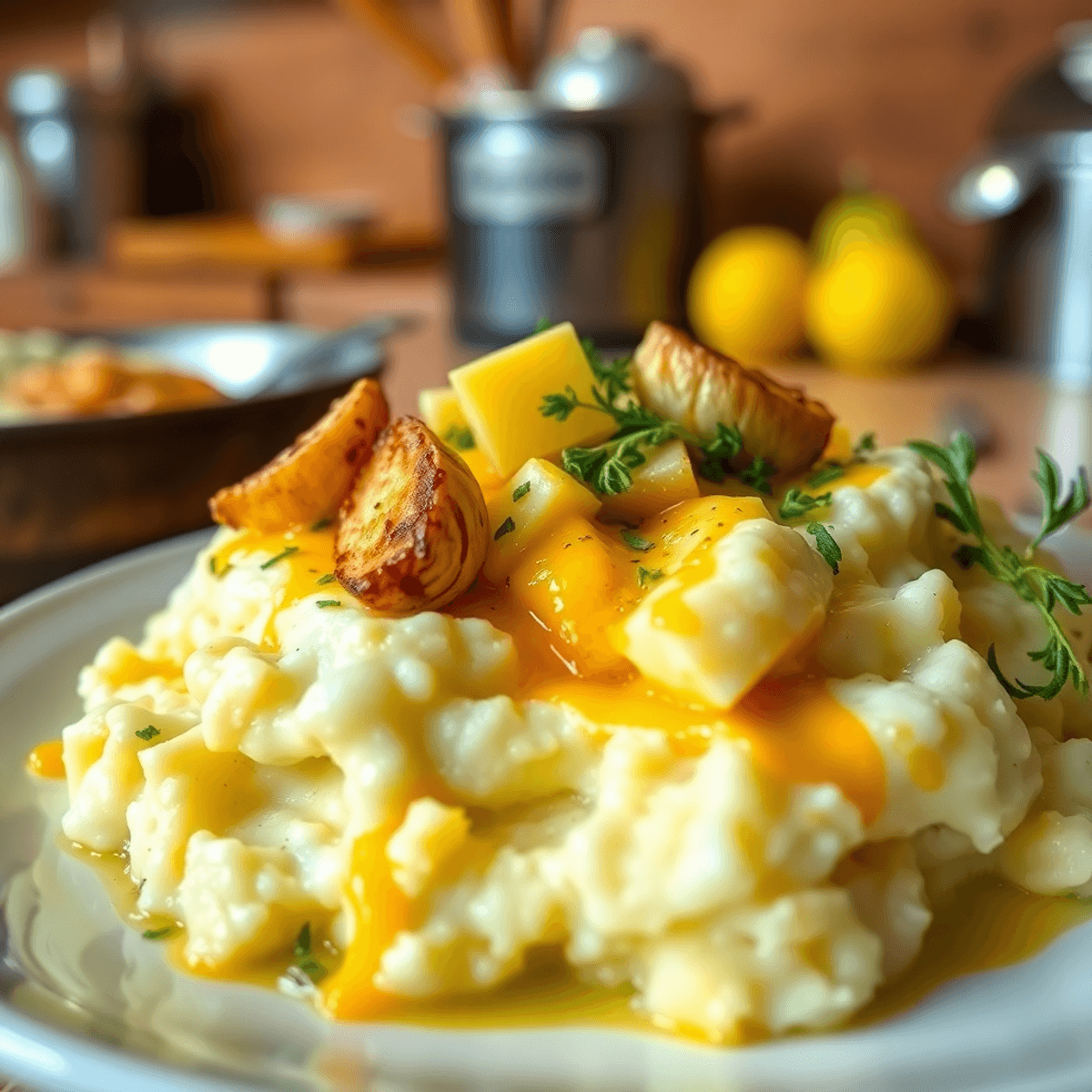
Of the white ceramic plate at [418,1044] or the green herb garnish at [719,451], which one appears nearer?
the white ceramic plate at [418,1044]

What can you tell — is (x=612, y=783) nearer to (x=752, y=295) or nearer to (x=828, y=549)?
(x=828, y=549)

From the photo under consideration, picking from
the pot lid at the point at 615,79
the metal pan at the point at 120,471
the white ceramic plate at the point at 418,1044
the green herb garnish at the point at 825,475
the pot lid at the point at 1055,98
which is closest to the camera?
the white ceramic plate at the point at 418,1044

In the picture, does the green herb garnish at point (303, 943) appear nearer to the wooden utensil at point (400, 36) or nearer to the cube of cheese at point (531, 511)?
the cube of cheese at point (531, 511)

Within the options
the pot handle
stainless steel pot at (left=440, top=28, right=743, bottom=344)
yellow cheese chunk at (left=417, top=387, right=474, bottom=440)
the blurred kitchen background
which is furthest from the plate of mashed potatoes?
stainless steel pot at (left=440, top=28, right=743, bottom=344)

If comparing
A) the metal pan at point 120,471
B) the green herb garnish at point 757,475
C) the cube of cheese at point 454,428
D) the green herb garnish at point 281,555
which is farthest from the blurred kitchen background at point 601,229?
the green herb garnish at point 757,475

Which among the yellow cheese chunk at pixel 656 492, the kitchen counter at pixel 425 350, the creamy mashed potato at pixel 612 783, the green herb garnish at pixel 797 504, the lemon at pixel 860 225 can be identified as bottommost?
the kitchen counter at pixel 425 350

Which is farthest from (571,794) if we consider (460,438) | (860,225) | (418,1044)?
(860,225)

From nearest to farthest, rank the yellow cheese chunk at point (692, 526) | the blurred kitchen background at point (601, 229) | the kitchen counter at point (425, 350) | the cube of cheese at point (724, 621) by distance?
the cube of cheese at point (724, 621) < the yellow cheese chunk at point (692, 526) < the blurred kitchen background at point (601, 229) < the kitchen counter at point (425, 350)
